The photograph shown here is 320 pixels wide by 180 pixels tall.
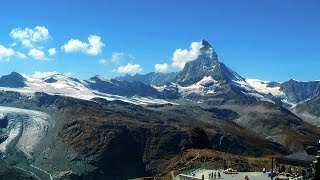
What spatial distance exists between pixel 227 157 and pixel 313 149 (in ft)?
261

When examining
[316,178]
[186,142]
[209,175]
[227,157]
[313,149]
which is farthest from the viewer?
[186,142]

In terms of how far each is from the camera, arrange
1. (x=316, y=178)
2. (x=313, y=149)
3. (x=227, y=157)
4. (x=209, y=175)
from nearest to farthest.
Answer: (x=316, y=178)
(x=209, y=175)
(x=313, y=149)
(x=227, y=157)

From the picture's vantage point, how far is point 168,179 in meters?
125

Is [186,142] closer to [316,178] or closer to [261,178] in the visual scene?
[261,178]

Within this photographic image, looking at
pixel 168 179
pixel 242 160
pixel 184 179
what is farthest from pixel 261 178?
pixel 242 160

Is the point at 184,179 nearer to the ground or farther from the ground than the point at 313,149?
nearer to the ground

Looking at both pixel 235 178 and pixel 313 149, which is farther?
pixel 313 149

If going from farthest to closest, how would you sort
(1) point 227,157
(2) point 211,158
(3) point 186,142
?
(3) point 186,142, (1) point 227,157, (2) point 211,158

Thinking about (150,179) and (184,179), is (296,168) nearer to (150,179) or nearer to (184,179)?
(184,179)

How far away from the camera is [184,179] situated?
76125mm

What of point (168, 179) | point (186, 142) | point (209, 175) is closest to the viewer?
point (209, 175)

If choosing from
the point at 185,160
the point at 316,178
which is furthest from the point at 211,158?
the point at 316,178

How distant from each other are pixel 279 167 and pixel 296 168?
4.35 m

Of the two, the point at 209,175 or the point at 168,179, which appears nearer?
the point at 209,175
